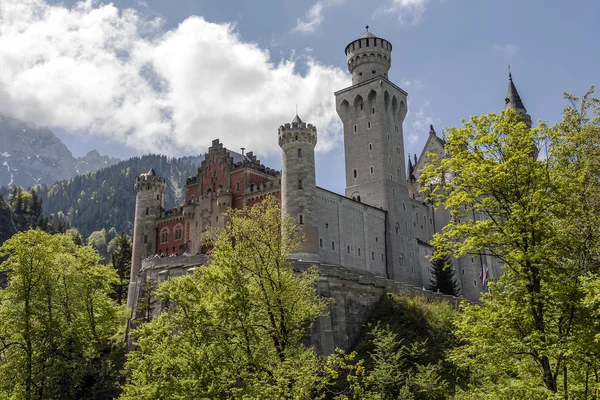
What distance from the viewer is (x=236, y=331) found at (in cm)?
2691

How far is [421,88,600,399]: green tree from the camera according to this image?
18156 mm

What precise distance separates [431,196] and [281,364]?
31.1 feet

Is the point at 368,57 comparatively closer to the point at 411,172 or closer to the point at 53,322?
the point at 411,172

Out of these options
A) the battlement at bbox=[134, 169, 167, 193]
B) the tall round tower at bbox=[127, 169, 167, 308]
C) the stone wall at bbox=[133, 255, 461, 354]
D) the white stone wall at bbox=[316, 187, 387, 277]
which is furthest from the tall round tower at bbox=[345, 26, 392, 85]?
the stone wall at bbox=[133, 255, 461, 354]

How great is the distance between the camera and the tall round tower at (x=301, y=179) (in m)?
50.8

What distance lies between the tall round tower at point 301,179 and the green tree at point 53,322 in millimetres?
16219

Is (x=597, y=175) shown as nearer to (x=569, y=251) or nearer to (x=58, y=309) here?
(x=569, y=251)

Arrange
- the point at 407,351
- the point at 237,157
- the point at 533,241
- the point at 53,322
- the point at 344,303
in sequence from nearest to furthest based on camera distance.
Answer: the point at 533,241
the point at 53,322
the point at 407,351
the point at 344,303
the point at 237,157

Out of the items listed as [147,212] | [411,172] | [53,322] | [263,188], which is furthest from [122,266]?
[411,172]

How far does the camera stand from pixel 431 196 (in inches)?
813

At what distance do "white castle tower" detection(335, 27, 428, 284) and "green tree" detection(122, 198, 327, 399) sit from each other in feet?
119

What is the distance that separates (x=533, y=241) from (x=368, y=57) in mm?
54403

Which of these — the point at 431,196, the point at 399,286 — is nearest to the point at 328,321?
the point at 399,286

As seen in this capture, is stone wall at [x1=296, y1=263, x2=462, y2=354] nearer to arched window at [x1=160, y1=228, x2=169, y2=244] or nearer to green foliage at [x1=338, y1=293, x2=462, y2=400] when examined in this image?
green foliage at [x1=338, y1=293, x2=462, y2=400]
